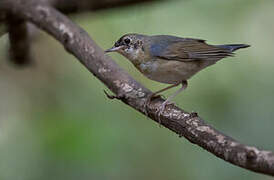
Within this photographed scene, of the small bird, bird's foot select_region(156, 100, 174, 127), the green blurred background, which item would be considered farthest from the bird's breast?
the green blurred background

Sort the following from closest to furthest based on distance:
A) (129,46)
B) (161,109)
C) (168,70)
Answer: (161,109) < (168,70) < (129,46)

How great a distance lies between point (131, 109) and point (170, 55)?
216 centimetres

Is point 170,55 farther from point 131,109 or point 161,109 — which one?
point 131,109

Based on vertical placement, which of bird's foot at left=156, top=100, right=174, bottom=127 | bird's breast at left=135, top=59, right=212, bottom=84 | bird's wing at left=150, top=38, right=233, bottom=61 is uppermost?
bird's wing at left=150, top=38, right=233, bottom=61

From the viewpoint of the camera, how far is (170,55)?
4.38 meters

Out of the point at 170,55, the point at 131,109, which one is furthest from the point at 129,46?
the point at 131,109

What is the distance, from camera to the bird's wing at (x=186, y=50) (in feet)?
14.1

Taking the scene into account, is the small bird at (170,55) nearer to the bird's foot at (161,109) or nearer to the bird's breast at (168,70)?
the bird's breast at (168,70)

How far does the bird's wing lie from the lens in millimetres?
4297

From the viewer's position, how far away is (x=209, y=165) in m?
5.38

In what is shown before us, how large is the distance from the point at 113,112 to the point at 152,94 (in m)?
2.20

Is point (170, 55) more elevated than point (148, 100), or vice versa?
point (170, 55)

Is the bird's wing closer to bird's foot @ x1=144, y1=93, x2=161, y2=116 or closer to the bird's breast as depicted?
the bird's breast

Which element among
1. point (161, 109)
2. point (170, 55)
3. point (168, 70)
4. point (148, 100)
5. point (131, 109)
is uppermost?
point (170, 55)
